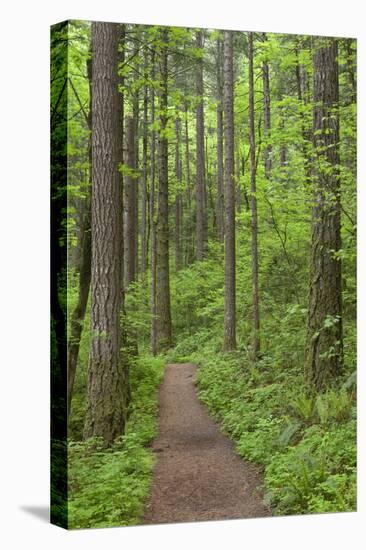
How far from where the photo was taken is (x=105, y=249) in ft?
21.0

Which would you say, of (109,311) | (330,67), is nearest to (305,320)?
(109,311)

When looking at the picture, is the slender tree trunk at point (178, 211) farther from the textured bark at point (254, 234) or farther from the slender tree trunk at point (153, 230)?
the textured bark at point (254, 234)

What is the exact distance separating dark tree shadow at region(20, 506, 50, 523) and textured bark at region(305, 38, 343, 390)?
300 cm

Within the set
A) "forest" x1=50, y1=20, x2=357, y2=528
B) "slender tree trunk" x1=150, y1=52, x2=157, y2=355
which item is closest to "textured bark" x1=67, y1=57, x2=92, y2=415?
"forest" x1=50, y1=20, x2=357, y2=528

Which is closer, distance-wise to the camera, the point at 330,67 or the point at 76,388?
the point at 76,388

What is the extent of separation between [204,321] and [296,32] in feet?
10.7

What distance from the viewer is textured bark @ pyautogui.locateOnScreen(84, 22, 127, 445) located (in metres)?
6.28

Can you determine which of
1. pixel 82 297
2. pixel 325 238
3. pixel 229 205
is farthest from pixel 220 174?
pixel 82 297

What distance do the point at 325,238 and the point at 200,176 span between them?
1.56 meters

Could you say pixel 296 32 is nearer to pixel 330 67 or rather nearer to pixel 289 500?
pixel 330 67

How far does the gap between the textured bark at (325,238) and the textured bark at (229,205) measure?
0.88 metres

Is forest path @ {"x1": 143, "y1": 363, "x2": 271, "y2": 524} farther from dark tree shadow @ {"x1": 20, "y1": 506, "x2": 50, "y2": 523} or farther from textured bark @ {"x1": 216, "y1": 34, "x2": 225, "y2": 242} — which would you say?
textured bark @ {"x1": 216, "y1": 34, "x2": 225, "y2": 242}

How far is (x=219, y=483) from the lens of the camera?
6434 millimetres

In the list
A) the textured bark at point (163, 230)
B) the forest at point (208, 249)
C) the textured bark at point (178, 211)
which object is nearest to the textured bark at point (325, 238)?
the forest at point (208, 249)
